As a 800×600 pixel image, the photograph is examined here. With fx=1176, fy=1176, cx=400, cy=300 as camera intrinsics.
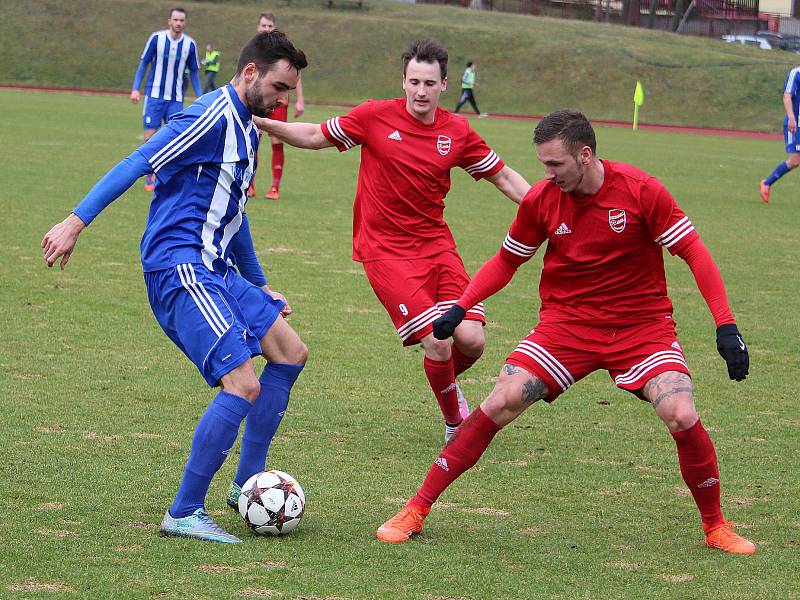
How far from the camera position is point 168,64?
15.9 metres

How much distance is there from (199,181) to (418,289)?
1851 millimetres

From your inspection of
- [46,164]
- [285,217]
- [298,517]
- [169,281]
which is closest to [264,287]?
[169,281]

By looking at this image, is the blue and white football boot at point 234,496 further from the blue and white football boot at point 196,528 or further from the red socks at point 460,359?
the red socks at point 460,359

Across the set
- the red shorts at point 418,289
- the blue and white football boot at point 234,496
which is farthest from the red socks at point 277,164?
the blue and white football boot at point 234,496

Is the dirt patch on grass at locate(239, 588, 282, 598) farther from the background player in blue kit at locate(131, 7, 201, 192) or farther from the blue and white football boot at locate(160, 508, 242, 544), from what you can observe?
the background player in blue kit at locate(131, 7, 201, 192)

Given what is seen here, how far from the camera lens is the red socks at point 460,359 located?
646cm

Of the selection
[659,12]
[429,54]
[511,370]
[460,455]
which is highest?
[659,12]

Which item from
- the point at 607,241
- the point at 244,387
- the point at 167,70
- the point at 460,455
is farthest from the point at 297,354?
the point at 167,70

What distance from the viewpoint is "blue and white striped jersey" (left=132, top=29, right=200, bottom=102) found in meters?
15.8

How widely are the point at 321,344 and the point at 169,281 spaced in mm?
3694

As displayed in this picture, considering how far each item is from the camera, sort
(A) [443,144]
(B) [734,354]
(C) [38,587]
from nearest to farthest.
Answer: (C) [38,587] < (B) [734,354] < (A) [443,144]

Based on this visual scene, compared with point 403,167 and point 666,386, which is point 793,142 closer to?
point 403,167

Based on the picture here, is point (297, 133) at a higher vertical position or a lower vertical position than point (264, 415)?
higher

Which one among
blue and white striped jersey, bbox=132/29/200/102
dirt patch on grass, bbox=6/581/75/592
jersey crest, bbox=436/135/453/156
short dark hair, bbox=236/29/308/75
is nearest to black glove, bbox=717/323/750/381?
short dark hair, bbox=236/29/308/75
